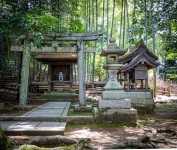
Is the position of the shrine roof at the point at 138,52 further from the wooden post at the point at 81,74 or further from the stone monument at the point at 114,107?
the stone monument at the point at 114,107

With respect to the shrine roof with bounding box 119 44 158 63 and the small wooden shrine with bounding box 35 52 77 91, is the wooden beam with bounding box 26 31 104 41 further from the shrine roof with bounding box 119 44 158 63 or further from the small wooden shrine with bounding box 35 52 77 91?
the small wooden shrine with bounding box 35 52 77 91

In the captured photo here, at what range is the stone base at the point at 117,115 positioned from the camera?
252 inches

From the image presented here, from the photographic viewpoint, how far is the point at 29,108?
8.55 m

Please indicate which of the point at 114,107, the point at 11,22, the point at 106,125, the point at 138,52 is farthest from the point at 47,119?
the point at 138,52

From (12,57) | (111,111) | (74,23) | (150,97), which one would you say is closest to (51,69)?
(74,23)

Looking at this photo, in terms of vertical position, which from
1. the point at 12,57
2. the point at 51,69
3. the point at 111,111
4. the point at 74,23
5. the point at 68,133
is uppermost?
the point at 74,23

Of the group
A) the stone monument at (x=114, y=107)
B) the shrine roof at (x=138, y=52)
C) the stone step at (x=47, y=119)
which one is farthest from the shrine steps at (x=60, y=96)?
the stone monument at (x=114, y=107)

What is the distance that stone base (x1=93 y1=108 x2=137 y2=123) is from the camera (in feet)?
21.0

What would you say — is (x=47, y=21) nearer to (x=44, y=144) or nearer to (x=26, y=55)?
(x=26, y=55)

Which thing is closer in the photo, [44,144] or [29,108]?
[44,144]

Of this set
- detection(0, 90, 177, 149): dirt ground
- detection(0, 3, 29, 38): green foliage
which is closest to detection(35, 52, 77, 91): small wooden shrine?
detection(0, 3, 29, 38): green foliage

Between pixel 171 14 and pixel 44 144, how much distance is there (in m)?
6.24

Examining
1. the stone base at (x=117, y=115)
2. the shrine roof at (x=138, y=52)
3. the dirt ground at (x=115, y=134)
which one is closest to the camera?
the dirt ground at (x=115, y=134)

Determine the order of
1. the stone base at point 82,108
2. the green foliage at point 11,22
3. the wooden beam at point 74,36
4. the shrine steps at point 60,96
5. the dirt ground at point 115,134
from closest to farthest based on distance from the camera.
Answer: the dirt ground at point 115,134 → the green foliage at point 11,22 → the stone base at point 82,108 → the wooden beam at point 74,36 → the shrine steps at point 60,96
